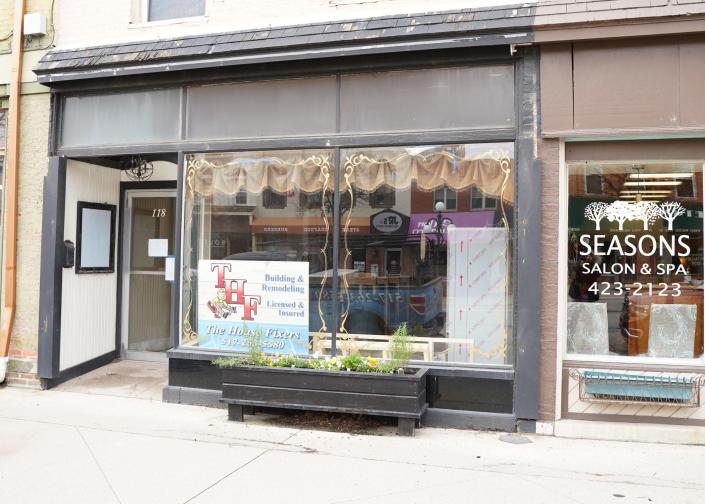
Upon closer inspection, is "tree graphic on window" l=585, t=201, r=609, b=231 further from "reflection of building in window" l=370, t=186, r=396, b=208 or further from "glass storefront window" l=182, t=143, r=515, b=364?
"reflection of building in window" l=370, t=186, r=396, b=208

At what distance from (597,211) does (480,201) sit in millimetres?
1122

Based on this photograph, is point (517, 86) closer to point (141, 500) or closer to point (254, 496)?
point (254, 496)

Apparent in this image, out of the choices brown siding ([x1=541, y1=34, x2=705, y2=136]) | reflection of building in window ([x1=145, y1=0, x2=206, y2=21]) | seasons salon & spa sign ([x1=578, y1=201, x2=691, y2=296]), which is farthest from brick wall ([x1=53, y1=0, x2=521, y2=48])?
seasons salon & spa sign ([x1=578, y1=201, x2=691, y2=296])

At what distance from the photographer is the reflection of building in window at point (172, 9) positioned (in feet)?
24.7

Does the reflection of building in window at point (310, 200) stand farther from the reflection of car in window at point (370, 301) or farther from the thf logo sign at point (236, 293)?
the thf logo sign at point (236, 293)

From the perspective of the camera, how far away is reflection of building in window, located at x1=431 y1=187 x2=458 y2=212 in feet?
21.5

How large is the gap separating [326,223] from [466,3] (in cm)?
266

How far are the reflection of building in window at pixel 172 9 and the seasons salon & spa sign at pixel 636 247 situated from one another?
197 inches

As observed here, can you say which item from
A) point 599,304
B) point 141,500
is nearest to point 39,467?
point 141,500

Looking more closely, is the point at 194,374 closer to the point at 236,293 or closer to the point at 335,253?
the point at 236,293

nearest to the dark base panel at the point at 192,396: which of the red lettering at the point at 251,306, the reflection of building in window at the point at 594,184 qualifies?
the red lettering at the point at 251,306

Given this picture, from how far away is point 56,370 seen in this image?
24.8ft

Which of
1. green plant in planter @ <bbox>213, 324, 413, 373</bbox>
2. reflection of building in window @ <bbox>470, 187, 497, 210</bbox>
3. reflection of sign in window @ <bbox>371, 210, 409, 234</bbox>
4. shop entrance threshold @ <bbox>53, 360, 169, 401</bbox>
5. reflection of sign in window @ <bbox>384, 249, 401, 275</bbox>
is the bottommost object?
shop entrance threshold @ <bbox>53, 360, 169, 401</bbox>

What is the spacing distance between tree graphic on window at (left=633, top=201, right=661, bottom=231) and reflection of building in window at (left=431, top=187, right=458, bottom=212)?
1.72 metres
